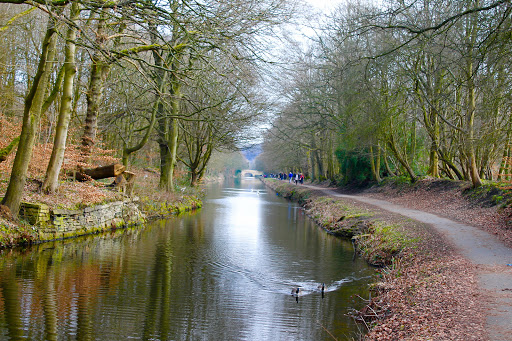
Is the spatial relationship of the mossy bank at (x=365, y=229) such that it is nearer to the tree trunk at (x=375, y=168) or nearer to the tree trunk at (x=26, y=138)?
the tree trunk at (x=375, y=168)

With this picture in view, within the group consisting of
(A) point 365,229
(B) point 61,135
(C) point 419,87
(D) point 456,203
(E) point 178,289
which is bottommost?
(E) point 178,289

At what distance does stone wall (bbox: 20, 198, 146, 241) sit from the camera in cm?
1161

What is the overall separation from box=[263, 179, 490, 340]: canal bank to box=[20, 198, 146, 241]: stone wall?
338 inches

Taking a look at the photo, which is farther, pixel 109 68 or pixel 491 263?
pixel 109 68

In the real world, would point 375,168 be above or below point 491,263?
above

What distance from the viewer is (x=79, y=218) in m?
13.5

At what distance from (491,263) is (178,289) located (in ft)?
19.3

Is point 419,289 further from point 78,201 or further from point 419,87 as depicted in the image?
point 419,87

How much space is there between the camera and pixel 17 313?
256 inches

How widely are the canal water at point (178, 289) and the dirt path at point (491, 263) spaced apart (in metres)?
1.98

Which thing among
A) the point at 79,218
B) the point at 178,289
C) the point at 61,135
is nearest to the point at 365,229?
the point at 178,289

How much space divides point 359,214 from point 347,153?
1503 centimetres

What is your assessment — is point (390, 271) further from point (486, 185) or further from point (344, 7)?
point (344, 7)

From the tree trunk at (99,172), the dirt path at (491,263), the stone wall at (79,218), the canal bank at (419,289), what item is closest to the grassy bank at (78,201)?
the stone wall at (79,218)
